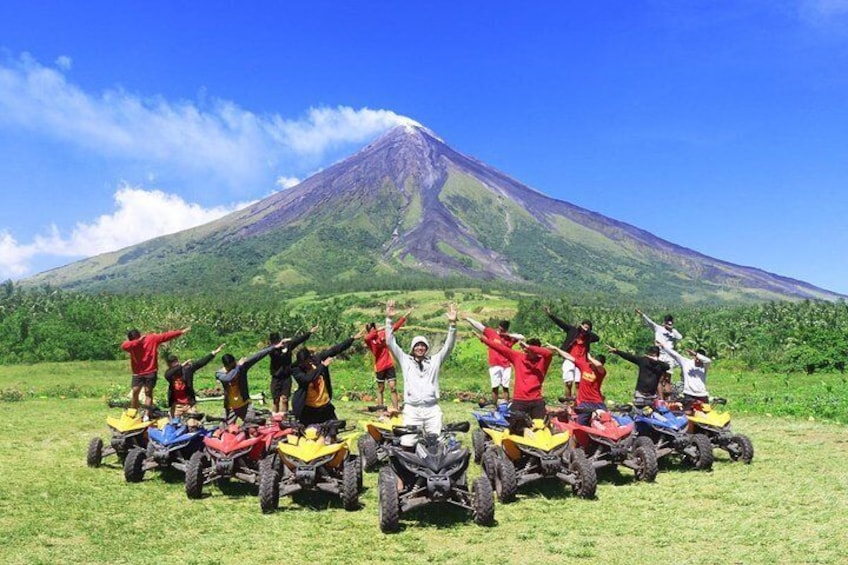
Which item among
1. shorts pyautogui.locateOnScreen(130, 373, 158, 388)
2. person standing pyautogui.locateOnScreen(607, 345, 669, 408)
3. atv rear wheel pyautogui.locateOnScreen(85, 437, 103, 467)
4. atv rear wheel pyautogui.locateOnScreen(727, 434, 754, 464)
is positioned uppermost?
person standing pyautogui.locateOnScreen(607, 345, 669, 408)

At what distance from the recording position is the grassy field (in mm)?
7148

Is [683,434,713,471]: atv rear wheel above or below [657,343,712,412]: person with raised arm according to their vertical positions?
below

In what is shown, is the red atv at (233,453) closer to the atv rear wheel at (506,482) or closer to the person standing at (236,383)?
the person standing at (236,383)

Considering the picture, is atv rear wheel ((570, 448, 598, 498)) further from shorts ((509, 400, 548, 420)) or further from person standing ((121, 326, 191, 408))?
person standing ((121, 326, 191, 408))

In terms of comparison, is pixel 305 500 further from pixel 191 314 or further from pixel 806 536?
pixel 191 314

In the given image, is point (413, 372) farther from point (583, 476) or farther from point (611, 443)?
point (611, 443)

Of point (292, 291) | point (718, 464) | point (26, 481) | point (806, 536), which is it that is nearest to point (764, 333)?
point (718, 464)

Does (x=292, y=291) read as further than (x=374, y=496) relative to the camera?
Yes

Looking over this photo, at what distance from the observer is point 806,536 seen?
24.3 ft

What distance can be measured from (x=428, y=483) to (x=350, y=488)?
1.50m

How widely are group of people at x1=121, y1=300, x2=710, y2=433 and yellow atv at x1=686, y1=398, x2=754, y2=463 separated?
0.51 m

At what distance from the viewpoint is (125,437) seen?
11.1 m

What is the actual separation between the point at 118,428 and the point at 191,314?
5012 centimetres

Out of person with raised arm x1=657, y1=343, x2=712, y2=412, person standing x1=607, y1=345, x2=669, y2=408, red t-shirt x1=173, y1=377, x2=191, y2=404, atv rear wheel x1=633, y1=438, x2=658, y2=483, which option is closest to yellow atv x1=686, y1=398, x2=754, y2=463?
person standing x1=607, y1=345, x2=669, y2=408
